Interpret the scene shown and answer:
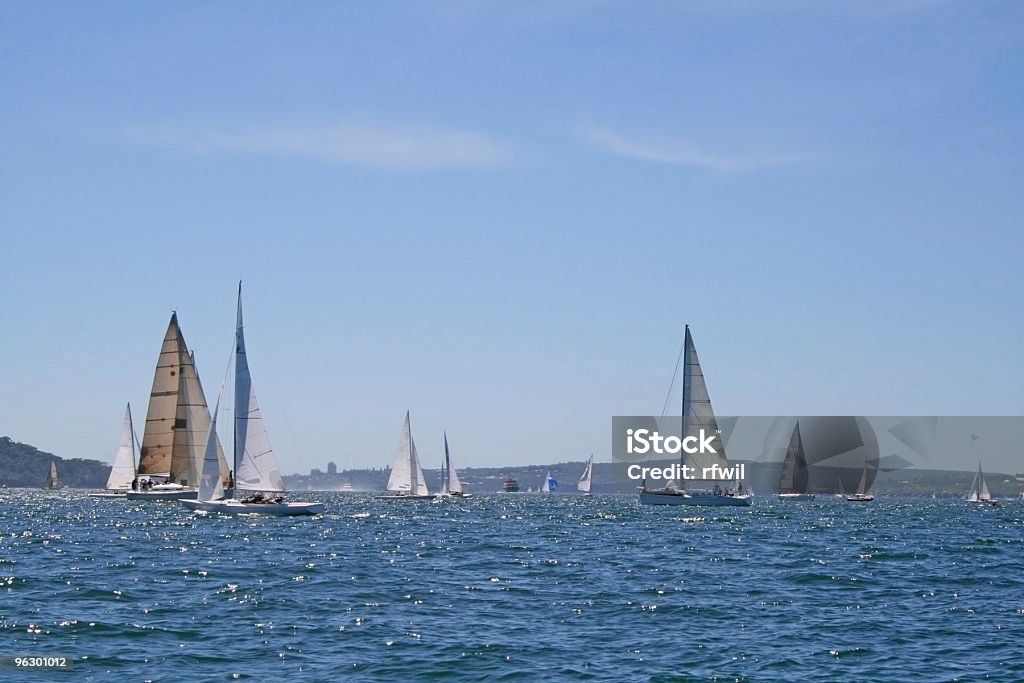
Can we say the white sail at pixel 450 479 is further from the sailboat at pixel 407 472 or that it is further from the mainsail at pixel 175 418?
the mainsail at pixel 175 418

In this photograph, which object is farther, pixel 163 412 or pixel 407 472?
pixel 407 472

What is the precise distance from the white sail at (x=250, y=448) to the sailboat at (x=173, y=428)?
70.8ft

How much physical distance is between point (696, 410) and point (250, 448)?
46778 mm

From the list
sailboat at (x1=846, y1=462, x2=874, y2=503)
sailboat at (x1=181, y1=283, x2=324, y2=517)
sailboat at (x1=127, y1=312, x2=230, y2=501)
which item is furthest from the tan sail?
sailboat at (x1=846, y1=462, x2=874, y2=503)

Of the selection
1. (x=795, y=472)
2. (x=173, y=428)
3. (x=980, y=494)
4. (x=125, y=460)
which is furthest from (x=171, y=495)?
(x=980, y=494)

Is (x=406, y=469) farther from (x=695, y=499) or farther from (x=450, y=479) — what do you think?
(x=695, y=499)

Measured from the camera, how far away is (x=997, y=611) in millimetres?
31375

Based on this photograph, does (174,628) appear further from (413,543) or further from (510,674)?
(413,543)

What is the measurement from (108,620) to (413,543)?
26.0 m

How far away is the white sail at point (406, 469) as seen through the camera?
134625 mm

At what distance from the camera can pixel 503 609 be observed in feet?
99.9

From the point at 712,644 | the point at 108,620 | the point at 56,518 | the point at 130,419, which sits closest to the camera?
the point at 712,644

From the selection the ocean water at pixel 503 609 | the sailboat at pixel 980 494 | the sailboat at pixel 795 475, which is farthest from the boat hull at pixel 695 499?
the sailboat at pixel 980 494

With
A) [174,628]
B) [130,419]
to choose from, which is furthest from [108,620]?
[130,419]
